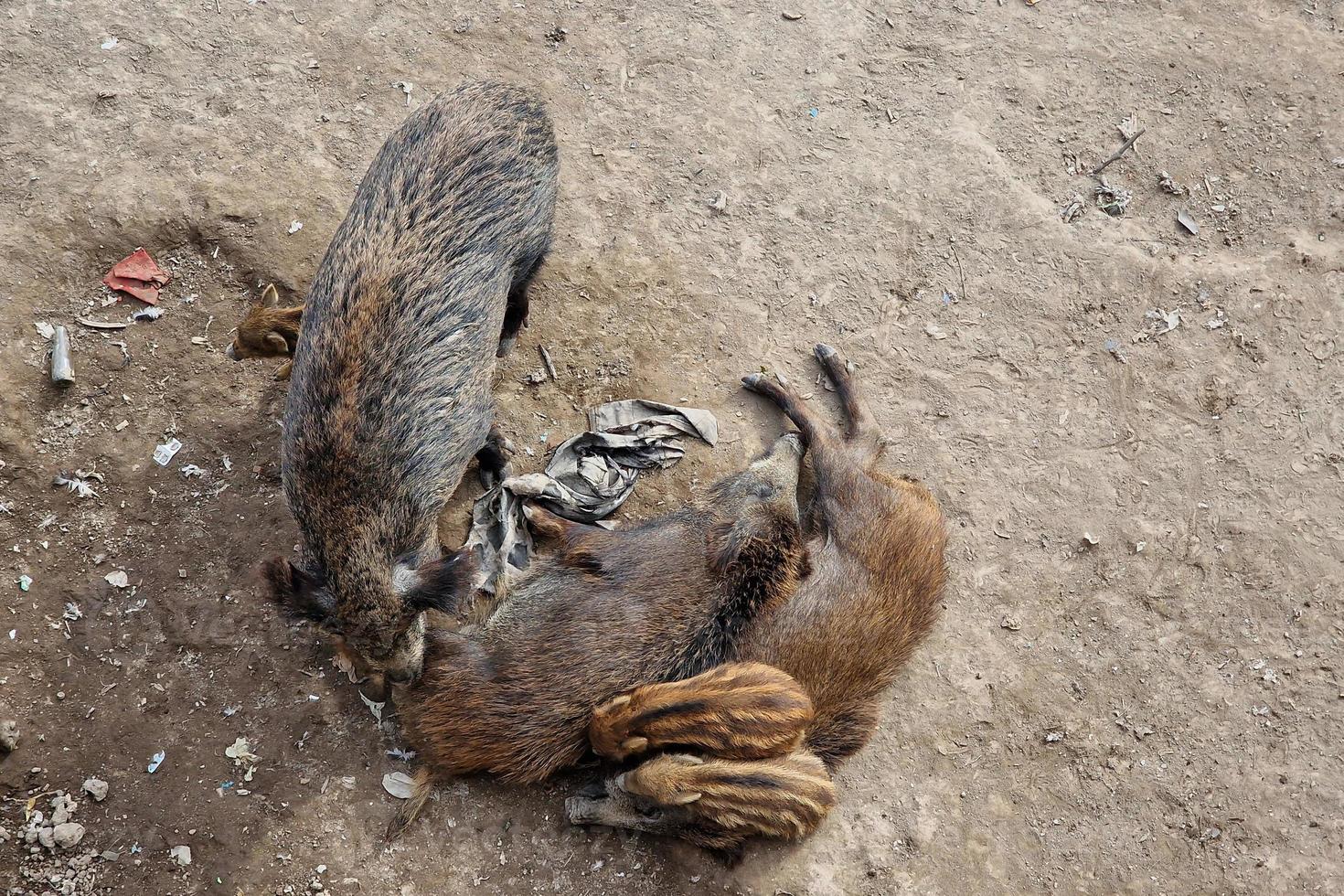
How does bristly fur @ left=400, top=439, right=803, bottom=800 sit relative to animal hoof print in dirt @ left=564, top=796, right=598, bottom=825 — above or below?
above

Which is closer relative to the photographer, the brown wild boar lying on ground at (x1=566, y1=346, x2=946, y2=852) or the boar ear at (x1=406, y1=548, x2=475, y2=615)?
the boar ear at (x1=406, y1=548, x2=475, y2=615)

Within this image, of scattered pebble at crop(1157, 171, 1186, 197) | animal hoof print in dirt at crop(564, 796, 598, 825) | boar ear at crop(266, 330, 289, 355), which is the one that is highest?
scattered pebble at crop(1157, 171, 1186, 197)

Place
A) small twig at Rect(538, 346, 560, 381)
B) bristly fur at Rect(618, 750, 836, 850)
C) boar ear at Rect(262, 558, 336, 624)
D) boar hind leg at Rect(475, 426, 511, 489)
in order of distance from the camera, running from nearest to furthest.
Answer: bristly fur at Rect(618, 750, 836, 850) → boar ear at Rect(262, 558, 336, 624) → boar hind leg at Rect(475, 426, 511, 489) → small twig at Rect(538, 346, 560, 381)

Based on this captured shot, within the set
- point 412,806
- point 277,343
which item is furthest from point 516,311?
point 412,806

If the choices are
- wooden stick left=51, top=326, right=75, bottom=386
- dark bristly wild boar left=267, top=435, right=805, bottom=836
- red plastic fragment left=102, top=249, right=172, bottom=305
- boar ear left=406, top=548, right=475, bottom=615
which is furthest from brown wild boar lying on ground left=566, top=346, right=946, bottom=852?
red plastic fragment left=102, top=249, right=172, bottom=305

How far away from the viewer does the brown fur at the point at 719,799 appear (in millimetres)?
4305

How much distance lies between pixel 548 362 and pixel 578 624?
6.23 feet

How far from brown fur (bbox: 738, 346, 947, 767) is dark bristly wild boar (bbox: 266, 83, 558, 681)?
6.10ft

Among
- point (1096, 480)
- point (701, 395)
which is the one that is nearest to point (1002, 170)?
point (1096, 480)

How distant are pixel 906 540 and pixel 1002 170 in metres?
3.13

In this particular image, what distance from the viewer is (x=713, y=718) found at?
14.3ft

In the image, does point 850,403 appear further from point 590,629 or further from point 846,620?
point 590,629

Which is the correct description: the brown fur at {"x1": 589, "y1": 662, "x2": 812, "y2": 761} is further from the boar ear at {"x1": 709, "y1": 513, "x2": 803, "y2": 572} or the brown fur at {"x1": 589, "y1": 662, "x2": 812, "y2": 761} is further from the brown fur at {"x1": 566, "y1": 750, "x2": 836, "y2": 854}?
the boar ear at {"x1": 709, "y1": 513, "x2": 803, "y2": 572}

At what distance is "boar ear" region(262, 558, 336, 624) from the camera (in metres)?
4.40
